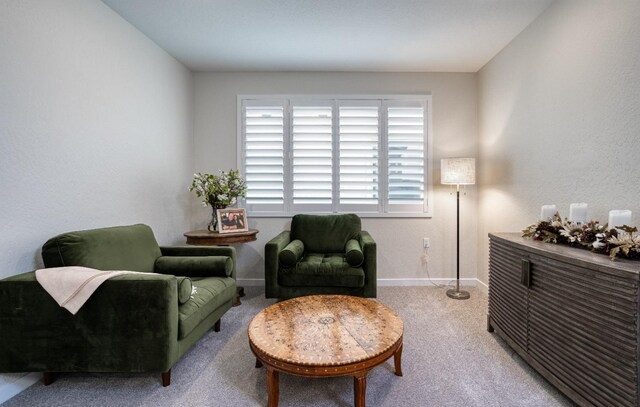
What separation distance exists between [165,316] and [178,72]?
2.85 metres

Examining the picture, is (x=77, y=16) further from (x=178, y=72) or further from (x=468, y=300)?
(x=468, y=300)

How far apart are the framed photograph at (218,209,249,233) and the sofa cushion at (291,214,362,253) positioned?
0.58 metres

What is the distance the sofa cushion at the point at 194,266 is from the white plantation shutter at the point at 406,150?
212cm

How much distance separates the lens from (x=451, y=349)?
2117mm

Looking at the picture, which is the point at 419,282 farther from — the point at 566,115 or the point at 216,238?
the point at 216,238

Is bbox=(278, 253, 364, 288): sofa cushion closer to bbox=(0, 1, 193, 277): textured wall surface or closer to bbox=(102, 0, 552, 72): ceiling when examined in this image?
bbox=(0, 1, 193, 277): textured wall surface

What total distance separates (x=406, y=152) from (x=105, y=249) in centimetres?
310

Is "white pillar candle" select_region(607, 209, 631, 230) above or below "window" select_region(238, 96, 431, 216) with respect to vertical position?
below

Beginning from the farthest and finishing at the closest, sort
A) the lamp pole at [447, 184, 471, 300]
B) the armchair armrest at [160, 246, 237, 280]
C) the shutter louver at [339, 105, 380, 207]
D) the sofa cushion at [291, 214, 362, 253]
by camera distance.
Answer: the shutter louver at [339, 105, 380, 207]
the sofa cushion at [291, 214, 362, 253]
the lamp pole at [447, 184, 471, 300]
the armchair armrest at [160, 246, 237, 280]

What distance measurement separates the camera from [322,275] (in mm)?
2627

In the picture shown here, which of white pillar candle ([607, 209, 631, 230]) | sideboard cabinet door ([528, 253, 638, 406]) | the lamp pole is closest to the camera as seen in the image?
sideboard cabinet door ([528, 253, 638, 406])

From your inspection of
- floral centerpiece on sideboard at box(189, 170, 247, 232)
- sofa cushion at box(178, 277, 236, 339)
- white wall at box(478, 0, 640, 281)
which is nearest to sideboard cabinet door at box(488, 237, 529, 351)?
white wall at box(478, 0, 640, 281)

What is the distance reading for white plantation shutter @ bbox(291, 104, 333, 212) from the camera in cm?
350

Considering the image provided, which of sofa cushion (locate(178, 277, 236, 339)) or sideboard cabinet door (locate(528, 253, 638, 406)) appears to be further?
sofa cushion (locate(178, 277, 236, 339))
